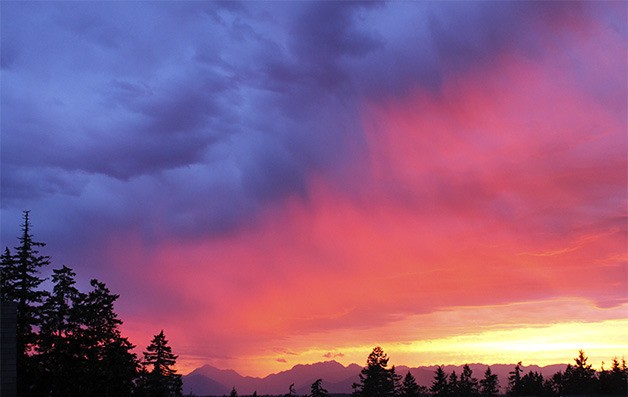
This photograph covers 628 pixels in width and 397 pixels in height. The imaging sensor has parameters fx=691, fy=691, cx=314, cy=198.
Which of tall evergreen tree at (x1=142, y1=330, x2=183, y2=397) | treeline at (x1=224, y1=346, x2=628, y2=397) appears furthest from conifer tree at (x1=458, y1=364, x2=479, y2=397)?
tall evergreen tree at (x1=142, y1=330, x2=183, y2=397)

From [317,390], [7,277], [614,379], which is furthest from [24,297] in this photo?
Result: [614,379]

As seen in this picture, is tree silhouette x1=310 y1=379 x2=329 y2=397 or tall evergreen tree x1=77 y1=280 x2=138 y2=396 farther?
tree silhouette x1=310 y1=379 x2=329 y2=397

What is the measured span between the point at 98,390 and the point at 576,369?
439 feet

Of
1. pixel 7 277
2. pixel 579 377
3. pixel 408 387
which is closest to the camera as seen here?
pixel 7 277

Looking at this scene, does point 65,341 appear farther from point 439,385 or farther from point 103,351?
point 439,385

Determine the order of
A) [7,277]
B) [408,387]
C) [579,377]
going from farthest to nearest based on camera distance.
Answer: [579,377]
[408,387]
[7,277]

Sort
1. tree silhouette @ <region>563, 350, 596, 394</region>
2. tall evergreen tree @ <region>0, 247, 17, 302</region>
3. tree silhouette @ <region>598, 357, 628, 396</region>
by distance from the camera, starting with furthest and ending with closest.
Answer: tree silhouette @ <region>563, 350, 596, 394</region>, tree silhouette @ <region>598, 357, 628, 396</region>, tall evergreen tree @ <region>0, 247, 17, 302</region>

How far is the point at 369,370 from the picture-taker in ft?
460

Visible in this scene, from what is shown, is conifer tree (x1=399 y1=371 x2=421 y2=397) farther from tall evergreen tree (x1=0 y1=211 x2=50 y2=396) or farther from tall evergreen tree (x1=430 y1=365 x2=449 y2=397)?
tall evergreen tree (x1=0 y1=211 x2=50 y2=396)

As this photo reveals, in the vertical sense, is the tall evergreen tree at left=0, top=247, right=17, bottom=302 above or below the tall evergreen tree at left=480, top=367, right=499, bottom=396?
above

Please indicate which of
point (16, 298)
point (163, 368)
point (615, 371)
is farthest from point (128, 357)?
point (615, 371)

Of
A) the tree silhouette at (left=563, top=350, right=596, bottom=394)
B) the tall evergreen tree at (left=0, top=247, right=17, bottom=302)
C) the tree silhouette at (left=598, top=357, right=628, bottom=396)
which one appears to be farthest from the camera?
the tree silhouette at (left=563, top=350, right=596, bottom=394)

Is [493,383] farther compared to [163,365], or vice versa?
[493,383]

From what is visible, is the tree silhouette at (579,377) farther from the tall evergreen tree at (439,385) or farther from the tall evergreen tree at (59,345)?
the tall evergreen tree at (59,345)
